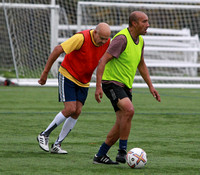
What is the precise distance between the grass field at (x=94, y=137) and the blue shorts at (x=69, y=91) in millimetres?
646

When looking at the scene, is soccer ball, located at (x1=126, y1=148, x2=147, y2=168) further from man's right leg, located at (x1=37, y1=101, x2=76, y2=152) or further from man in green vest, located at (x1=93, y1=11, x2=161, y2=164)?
man's right leg, located at (x1=37, y1=101, x2=76, y2=152)

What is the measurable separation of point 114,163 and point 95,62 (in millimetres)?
1373

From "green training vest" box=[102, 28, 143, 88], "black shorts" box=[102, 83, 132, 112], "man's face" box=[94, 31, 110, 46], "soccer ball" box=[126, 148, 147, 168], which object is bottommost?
"soccer ball" box=[126, 148, 147, 168]

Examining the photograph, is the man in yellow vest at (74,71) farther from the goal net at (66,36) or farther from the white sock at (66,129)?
the goal net at (66,36)

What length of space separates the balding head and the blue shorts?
717 mm

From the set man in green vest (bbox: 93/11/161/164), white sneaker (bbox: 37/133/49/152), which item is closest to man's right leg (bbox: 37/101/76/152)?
white sneaker (bbox: 37/133/49/152)

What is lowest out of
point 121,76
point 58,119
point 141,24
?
point 58,119

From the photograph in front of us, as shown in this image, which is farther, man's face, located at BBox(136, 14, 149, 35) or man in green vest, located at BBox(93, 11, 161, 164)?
man's face, located at BBox(136, 14, 149, 35)

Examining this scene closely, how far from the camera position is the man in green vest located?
5.77 meters

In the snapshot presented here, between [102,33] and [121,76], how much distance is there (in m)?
0.57

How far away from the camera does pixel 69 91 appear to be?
6637 mm

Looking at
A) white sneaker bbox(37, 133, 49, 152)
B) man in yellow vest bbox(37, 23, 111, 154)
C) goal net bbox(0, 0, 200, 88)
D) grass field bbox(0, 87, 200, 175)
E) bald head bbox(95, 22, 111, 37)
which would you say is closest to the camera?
grass field bbox(0, 87, 200, 175)

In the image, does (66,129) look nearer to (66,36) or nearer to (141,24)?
(141,24)

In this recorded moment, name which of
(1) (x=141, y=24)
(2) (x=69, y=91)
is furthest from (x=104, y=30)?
(2) (x=69, y=91)
